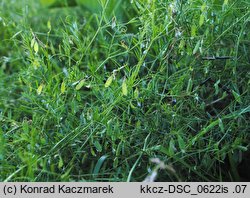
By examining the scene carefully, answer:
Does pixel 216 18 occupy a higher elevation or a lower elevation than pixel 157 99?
higher

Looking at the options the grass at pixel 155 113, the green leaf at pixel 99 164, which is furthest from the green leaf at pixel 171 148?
the green leaf at pixel 99 164

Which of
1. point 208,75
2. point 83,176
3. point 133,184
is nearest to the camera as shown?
point 133,184

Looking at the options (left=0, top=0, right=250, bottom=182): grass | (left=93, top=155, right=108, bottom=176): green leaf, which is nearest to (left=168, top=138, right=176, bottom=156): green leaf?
(left=0, top=0, right=250, bottom=182): grass

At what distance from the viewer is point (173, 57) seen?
1072 millimetres

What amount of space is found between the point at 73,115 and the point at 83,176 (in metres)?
0.14

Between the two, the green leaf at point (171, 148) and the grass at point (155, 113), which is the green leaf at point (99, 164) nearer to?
the grass at point (155, 113)

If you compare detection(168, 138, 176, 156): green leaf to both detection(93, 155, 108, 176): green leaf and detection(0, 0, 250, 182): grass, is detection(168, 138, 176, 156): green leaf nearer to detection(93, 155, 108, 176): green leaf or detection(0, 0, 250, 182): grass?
detection(0, 0, 250, 182): grass

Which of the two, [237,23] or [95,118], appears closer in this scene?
[95,118]

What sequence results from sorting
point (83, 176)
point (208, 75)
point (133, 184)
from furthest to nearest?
point (208, 75) < point (83, 176) < point (133, 184)

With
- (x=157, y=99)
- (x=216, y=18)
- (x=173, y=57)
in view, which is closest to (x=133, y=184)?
(x=157, y=99)

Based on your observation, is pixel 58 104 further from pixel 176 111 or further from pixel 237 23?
pixel 237 23

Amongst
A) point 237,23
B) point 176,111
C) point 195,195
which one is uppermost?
point 237,23

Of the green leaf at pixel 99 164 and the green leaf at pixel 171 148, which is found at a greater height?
the green leaf at pixel 171 148

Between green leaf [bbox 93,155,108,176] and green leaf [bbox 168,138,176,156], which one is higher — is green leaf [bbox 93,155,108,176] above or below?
below
